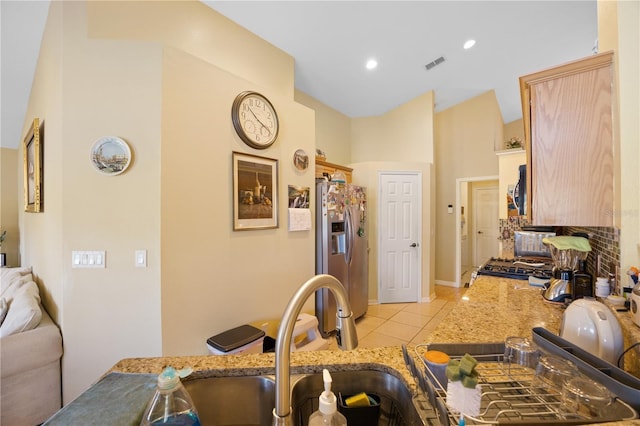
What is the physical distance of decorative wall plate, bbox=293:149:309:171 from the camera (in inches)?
107

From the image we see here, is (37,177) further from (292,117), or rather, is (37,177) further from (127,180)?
(292,117)

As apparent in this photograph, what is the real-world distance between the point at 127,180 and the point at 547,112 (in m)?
2.38

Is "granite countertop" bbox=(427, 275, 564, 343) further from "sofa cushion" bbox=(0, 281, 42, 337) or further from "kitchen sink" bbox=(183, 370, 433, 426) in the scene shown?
"sofa cushion" bbox=(0, 281, 42, 337)

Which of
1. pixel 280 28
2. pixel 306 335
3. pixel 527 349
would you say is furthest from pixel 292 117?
pixel 527 349

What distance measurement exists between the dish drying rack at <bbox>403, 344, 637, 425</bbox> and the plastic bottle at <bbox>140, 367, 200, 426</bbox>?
0.57 m

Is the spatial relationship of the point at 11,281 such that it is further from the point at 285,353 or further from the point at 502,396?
the point at 502,396

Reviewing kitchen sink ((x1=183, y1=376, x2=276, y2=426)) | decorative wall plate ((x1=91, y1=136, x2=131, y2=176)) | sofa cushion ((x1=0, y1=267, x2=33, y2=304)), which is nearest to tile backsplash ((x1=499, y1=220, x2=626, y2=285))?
kitchen sink ((x1=183, y1=376, x2=276, y2=426))

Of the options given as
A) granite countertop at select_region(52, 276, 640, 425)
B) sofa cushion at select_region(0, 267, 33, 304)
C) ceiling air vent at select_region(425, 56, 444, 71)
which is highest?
ceiling air vent at select_region(425, 56, 444, 71)

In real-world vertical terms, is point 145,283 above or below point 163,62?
below

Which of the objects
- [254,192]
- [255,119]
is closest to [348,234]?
[254,192]

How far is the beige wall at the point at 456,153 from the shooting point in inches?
181

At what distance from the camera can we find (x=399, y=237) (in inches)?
166

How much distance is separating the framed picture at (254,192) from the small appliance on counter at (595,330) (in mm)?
2019

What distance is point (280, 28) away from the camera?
2.62 meters
